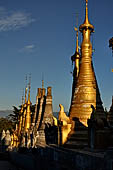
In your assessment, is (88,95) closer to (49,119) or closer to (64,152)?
(64,152)

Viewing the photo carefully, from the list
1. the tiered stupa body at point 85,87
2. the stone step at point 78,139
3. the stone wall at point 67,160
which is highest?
the tiered stupa body at point 85,87

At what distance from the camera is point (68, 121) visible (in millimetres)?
14023

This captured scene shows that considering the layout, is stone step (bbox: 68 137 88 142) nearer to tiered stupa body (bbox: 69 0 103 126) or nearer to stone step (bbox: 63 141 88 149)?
stone step (bbox: 63 141 88 149)

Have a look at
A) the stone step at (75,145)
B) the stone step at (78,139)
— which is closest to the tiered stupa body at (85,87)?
the stone step at (78,139)

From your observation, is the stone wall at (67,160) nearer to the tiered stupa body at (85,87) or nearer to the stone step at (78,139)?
the stone step at (78,139)

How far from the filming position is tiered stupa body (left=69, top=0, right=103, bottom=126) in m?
14.6

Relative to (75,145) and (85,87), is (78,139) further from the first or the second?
(85,87)

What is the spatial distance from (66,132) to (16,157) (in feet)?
36.8

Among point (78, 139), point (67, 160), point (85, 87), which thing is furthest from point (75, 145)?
point (85, 87)

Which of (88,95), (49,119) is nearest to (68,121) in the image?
(88,95)

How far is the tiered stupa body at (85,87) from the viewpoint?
577 inches

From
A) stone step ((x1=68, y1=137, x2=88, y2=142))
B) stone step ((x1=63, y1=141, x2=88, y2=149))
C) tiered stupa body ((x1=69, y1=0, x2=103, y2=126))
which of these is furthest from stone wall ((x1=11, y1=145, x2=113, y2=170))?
tiered stupa body ((x1=69, y1=0, x2=103, y2=126))

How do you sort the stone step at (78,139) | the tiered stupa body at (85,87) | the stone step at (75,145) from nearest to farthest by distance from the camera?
the stone step at (75,145) < the stone step at (78,139) < the tiered stupa body at (85,87)

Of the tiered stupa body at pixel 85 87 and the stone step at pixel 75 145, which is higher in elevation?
the tiered stupa body at pixel 85 87
